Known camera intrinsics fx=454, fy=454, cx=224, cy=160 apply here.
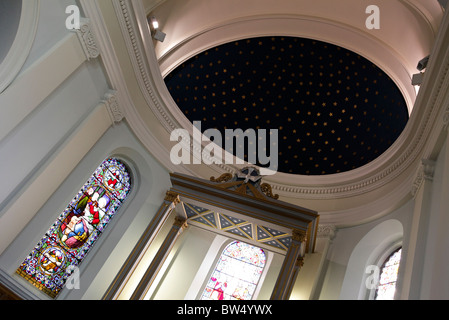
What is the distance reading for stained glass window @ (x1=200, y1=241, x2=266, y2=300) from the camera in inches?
369

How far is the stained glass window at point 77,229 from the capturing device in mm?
8430

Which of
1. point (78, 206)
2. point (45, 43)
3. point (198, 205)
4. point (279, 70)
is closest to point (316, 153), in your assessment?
point (279, 70)

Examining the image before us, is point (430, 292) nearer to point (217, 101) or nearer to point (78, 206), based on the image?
point (78, 206)

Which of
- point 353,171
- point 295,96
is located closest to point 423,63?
point 353,171

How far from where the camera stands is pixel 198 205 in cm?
883

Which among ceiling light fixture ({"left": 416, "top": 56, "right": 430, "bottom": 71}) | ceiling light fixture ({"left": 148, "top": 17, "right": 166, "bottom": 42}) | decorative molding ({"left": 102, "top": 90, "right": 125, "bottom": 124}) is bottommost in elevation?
decorative molding ({"left": 102, "top": 90, "right": 125, "bottom": 124})

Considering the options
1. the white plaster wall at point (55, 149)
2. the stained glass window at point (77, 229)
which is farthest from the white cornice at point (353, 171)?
the stained glass window at point (77, 229)

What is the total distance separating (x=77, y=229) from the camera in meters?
9.16

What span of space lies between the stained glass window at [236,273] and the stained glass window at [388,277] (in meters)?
2.48

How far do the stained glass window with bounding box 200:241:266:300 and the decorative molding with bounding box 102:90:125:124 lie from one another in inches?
149

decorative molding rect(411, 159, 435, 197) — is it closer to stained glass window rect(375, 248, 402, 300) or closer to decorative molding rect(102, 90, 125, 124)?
stained glass window rect(375, 248, 402, 300)

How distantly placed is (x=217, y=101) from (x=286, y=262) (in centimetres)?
618

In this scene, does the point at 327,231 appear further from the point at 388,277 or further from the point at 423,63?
the point at 423,63

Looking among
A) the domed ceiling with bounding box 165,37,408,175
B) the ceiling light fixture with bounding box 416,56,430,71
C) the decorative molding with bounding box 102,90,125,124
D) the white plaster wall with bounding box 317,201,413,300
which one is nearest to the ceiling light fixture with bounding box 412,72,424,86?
the ceiling light fixture with bounding box 416,56,430,71
